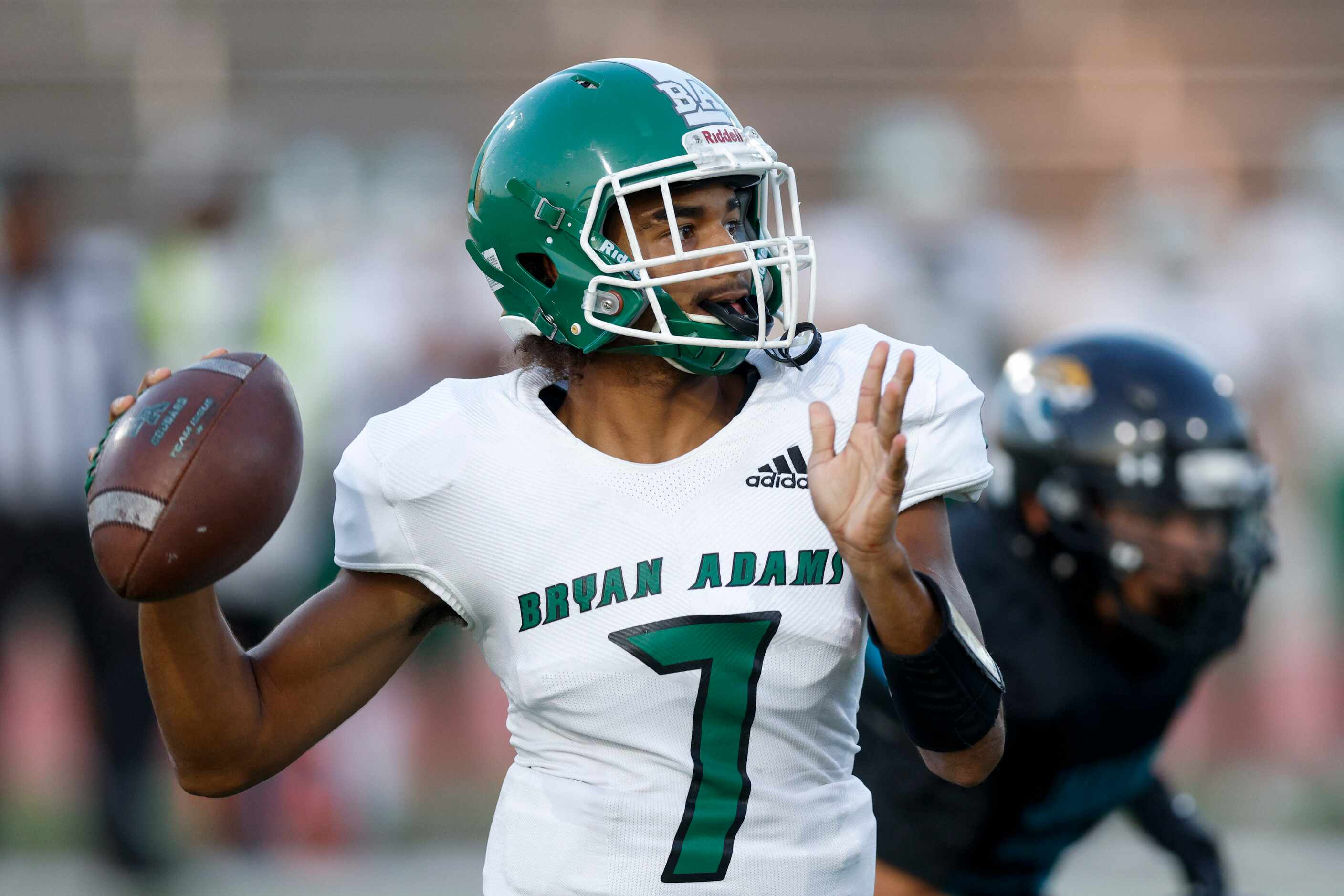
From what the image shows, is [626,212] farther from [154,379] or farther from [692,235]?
[154,379]

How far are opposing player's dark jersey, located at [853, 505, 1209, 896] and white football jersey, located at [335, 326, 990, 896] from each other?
0.70m

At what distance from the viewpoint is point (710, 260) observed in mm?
2125

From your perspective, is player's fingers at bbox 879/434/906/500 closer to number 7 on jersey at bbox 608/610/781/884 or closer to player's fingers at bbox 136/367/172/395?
number 7 on jersey at bbox 608/610/781/884

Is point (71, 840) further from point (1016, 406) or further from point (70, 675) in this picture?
point (1016, 406)

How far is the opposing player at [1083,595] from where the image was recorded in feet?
9.37

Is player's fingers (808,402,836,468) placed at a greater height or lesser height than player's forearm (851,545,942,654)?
greater

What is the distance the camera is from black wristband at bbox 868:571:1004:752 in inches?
76.0

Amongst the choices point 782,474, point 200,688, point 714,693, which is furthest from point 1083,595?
point 200,688

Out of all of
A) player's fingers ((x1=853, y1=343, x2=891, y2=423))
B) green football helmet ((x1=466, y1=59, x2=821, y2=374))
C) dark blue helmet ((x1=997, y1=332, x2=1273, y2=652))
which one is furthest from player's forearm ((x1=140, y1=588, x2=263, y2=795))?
dark blue helmet ((x1=997, y1=332, x2=1273, y2=652))

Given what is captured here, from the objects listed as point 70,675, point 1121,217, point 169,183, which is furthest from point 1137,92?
point 70,675

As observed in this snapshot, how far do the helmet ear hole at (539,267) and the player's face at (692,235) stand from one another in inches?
5.1

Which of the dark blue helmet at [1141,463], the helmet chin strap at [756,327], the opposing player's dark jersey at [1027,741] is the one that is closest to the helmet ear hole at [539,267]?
the helmet chin strap at [756,327]

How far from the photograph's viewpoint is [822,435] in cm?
192

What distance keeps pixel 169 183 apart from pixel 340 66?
2.37m
